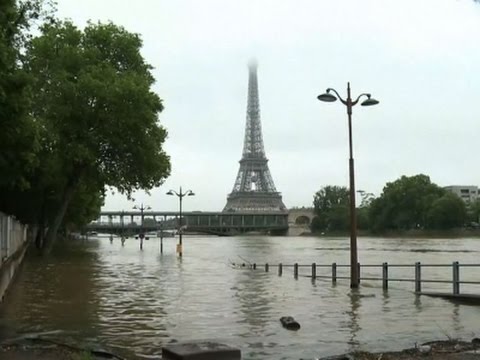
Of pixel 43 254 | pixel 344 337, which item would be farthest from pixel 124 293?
pixel 43 254

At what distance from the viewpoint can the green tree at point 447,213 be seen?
158 meters

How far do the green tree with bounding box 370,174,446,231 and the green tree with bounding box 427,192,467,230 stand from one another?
495 centimetres

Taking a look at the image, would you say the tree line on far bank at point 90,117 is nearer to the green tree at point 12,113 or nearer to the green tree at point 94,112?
the green tree at point 94,112

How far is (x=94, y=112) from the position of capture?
45625 millimetres

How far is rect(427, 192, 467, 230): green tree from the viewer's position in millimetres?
158000

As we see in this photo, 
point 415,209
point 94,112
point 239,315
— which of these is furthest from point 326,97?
point 415,209

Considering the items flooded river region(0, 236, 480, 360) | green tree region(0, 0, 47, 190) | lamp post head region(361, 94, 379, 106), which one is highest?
A: lamp post head region(361, 94, 379, 106)

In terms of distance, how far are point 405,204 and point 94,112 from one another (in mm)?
138333

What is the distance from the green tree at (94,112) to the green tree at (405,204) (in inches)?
5049

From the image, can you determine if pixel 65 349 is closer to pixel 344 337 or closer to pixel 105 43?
pixel 344 337

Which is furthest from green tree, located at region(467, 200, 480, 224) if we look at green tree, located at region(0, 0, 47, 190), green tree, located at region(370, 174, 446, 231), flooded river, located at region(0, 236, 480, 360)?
green tree, located at region(0, 0, 47, 190)

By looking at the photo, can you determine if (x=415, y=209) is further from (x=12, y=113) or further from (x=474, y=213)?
(x=12, y=113)

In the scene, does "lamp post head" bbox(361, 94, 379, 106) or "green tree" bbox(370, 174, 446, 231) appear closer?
"lamp post head" bbox(361, 94, 379, 106)

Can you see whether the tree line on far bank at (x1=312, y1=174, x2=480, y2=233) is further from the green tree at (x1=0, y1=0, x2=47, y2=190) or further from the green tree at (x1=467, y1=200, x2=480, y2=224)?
the green tree at (x1=0, y1=0, x2=47, y2=190)
